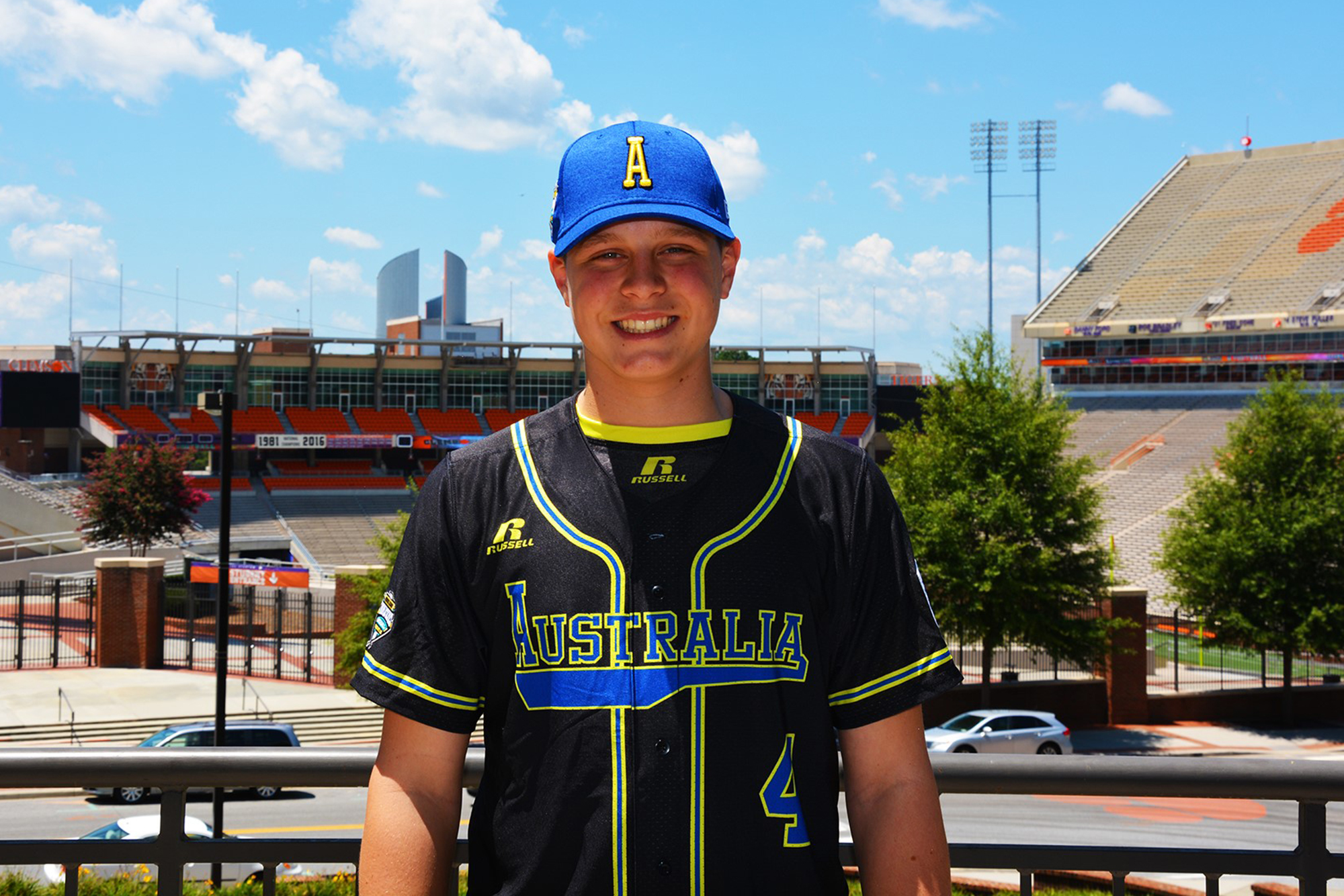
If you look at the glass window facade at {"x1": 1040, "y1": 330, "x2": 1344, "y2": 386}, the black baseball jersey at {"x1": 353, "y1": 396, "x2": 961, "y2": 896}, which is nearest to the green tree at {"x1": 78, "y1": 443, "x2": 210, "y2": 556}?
the black baseball jersey at {"x1": 353, "y1": 396, "x2": 961, "y2": 896}

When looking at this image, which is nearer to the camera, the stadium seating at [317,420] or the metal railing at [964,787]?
the metal railing at [964,787]

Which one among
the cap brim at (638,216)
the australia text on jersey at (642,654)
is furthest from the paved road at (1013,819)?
the cap brim at (638,216)

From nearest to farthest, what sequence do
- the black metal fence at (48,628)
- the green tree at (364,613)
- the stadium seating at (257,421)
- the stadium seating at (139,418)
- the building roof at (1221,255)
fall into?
the green tree at (364,613)
the black metal fence at (48,628)
the stadium seating at (139,418)
the stadium seating at (257,421)
the building roof at (1221,255)

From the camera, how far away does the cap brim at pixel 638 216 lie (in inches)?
80.5

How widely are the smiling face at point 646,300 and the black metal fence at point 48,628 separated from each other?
2906cm

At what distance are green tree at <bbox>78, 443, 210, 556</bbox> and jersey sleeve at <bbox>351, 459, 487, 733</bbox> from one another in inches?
1641

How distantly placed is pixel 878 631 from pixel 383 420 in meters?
63.4

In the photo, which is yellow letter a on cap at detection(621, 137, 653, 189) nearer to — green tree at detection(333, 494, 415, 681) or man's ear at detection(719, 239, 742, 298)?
man's ear at detection(719, 239, 742, 298)

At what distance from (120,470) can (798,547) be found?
42.5m

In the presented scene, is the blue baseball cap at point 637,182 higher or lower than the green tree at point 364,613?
higher

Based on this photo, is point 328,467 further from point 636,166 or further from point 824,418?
point 636,166

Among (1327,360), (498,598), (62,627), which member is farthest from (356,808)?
(1327,360)

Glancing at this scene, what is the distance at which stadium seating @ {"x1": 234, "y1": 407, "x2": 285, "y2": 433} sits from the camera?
193 ft

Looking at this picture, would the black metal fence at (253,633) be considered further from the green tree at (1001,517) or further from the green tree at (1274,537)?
the green tree at (1274,537)
